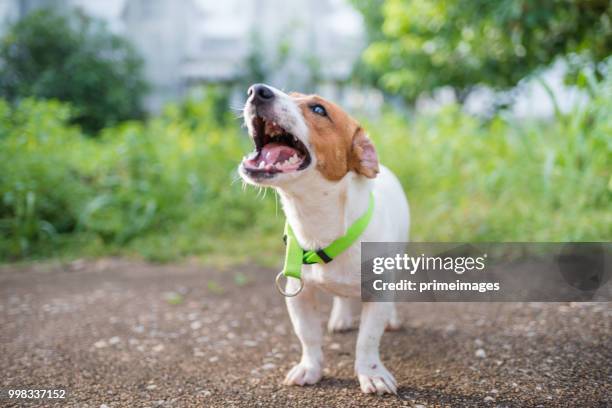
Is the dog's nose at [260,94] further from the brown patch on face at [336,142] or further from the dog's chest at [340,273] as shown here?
the dog's chest at [340,273]

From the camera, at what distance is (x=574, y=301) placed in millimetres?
3027

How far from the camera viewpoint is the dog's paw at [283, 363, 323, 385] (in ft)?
6.99

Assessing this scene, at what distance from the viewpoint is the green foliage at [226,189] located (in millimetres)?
4168

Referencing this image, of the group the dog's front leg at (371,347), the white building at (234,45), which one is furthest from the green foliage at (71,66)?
the dog's front leg at (371,347)

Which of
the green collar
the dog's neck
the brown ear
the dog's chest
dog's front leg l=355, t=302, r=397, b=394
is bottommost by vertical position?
dog's front leg l=355, t=302, r=397, b=394

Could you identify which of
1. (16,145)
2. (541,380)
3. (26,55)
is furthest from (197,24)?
(541,380)

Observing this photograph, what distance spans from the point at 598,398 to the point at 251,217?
3.95m

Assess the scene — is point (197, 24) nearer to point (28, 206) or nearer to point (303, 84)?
point (303, 84)

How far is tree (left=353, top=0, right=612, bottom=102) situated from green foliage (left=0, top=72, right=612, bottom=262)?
2.21ft

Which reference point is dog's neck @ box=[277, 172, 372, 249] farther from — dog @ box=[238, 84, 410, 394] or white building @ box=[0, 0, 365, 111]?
white building @ box=[0, 0, 365, 111]

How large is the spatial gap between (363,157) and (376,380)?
896mm

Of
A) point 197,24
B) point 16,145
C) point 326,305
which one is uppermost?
point 197,24

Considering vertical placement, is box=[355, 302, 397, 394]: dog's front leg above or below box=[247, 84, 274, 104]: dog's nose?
below

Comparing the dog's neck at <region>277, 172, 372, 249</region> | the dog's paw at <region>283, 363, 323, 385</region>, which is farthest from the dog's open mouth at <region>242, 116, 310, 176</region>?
the dog's paw at <region>283, 363, 323, 385</region>
